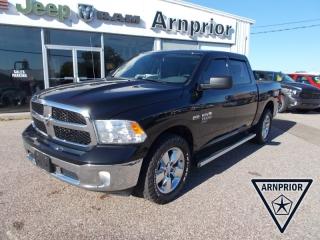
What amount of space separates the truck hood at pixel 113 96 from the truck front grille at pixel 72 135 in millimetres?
256

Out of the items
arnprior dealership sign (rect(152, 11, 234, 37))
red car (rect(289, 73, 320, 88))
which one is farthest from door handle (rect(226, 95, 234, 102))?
red car (rect(289, 73, 320, 88))

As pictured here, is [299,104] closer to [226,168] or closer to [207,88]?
[226,168]

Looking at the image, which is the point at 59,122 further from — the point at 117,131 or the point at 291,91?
the point at 291,91

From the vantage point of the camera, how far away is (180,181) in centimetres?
356

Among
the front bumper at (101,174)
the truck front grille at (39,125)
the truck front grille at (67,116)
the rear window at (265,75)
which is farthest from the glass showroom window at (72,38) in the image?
the front bumper at (101,174)

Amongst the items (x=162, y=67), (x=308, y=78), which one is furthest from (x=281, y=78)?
(x=162, y=67)

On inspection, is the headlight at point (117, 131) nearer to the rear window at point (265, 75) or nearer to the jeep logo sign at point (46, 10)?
the jeep logo sign at point (46, 10)

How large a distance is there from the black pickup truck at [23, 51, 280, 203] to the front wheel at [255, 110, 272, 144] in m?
1.71

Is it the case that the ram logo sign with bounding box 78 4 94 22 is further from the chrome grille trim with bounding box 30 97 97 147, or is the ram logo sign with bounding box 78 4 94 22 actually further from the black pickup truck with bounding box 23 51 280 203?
the chrome grille trim with bounding box 30 97 97 147

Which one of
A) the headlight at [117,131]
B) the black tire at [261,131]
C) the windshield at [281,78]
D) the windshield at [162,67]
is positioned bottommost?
the black tire at [261,131]

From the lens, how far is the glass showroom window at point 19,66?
32.1 ft

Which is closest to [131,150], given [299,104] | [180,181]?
[180,181]

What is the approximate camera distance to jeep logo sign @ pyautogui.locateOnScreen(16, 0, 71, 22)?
9.68 metres

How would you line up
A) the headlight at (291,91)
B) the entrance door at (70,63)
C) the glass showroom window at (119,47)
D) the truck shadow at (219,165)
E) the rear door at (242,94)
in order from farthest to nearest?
the glass showroom window at (119,47)
the headlight at (291,91)
the entrance door at (70,63)
the rear door at (242,94)
the truck shadow at (219,165)
